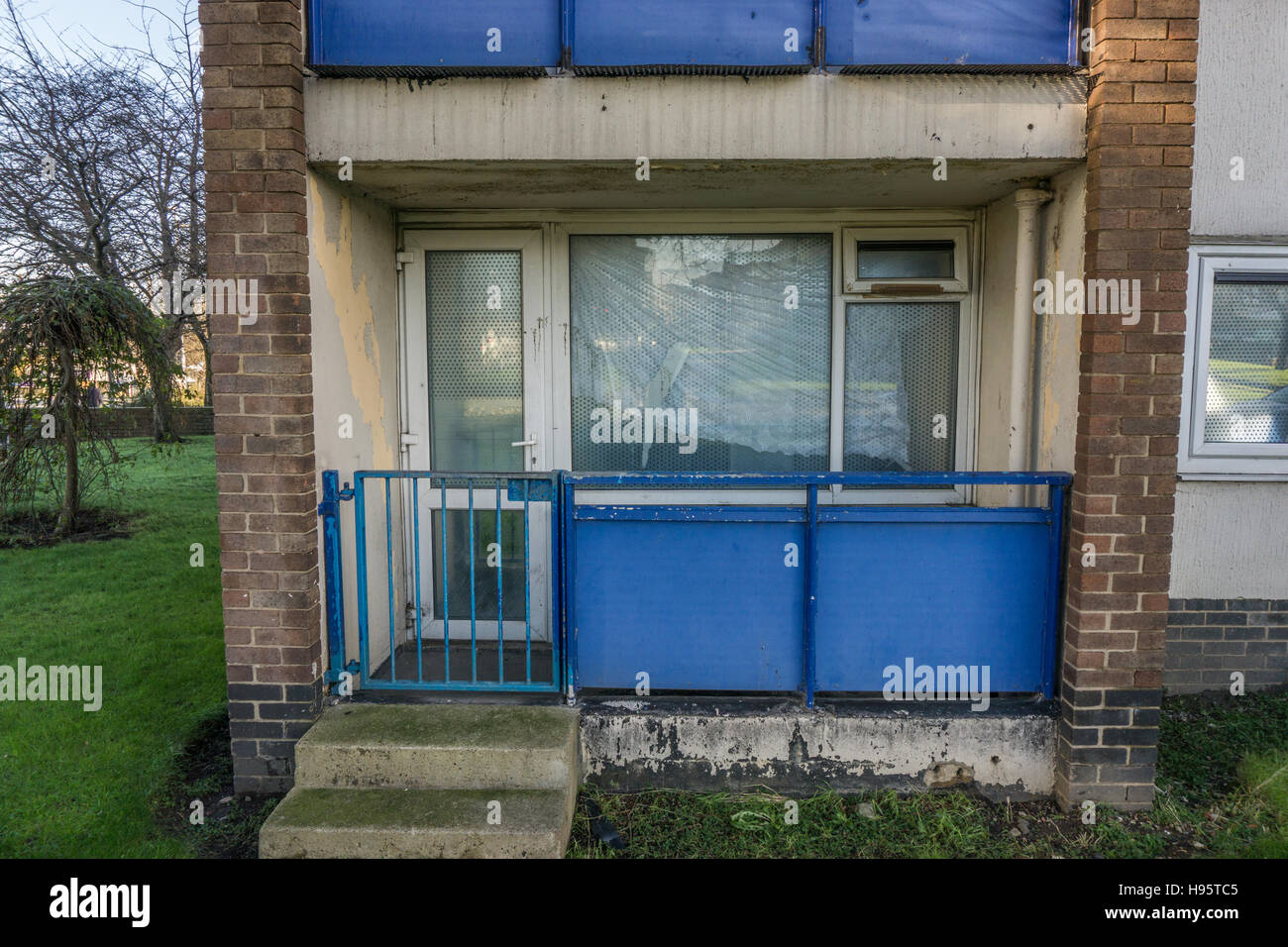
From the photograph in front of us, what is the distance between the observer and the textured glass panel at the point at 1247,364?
14.1ft

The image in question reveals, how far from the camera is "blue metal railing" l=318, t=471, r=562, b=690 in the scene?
11.8ft

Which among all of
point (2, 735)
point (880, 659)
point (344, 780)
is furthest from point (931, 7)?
point (2, 735)

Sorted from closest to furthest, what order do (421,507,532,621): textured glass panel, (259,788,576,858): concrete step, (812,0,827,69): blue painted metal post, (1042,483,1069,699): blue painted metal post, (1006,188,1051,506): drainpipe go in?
1. (259,788,576,858): concrete step
2. (812,0,827,69): blue painted metal post
3. (1042,483,1069,699): blue painted metal post
4. (1006,188,1051,506): drainpipe
5. (421,507,532,621): textured glass panel

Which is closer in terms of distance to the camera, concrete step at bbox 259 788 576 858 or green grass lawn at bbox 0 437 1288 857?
concrete step at bbox 259 788 576 858

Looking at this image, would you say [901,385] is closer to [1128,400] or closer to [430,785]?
[1128,400]

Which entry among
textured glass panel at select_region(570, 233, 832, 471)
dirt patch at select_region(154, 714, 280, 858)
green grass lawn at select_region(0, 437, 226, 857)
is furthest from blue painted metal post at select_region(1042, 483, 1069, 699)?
green grass lawn at select_region(0, 437, 226, 857)

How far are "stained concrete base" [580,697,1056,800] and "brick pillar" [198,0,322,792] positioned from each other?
1.38 metres

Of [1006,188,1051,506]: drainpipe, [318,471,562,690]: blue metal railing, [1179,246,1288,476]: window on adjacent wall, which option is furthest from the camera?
[1179,246,1288,476]: window on adjacent wall

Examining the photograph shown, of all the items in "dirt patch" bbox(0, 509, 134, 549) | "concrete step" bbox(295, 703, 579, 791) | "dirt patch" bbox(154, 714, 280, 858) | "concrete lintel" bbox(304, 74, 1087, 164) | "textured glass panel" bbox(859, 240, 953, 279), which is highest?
"concrete lintel" bbox(304, 74, 1087, 164)

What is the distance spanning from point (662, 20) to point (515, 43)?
64 centimetres

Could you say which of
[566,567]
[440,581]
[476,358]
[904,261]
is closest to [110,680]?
[440,581]

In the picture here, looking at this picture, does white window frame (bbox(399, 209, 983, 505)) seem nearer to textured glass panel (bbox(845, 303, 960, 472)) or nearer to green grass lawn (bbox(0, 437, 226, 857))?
textured glass panel (bbox(845, 303, 960, 472))

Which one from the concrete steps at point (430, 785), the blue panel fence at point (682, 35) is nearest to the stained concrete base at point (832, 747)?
the concrete steps at point (430, 785)
